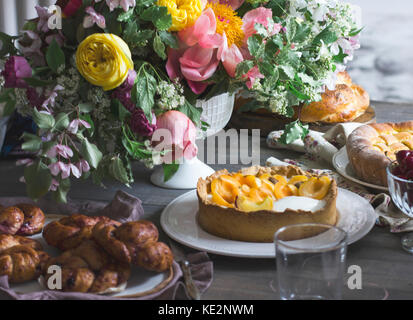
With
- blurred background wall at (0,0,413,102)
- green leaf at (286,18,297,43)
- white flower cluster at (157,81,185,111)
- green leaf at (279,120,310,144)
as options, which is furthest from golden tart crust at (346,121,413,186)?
blurred background wall at (0,0,413,102)

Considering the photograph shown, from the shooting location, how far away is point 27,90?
1.11m

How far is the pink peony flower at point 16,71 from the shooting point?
41.9 inches

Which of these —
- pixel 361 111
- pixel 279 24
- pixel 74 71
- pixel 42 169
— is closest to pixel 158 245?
pixel 42 169

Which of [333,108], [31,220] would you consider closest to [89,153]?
[31,220]

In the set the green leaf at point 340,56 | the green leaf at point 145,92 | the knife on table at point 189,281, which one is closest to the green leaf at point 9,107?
the green leaf at point 145,92

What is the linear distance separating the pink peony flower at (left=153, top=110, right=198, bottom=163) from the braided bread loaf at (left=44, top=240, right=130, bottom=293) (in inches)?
12.0

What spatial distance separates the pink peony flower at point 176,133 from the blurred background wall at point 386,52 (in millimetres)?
1979

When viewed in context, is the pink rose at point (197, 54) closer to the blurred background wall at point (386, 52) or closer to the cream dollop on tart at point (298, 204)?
the cream dollop on tart at point (298, 204)

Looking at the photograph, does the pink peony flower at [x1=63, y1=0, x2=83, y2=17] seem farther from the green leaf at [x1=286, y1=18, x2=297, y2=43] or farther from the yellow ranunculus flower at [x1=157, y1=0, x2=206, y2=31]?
the green leaf at [x1=286, y1=18, x2=297, y2=43]

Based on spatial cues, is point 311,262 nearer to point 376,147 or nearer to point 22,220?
point 22,220

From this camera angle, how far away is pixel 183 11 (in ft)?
3.50

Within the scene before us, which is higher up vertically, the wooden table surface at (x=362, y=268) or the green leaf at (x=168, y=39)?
the green leaf at (x=168, y=39)

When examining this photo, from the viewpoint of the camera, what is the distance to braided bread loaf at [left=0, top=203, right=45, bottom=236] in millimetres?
1020
